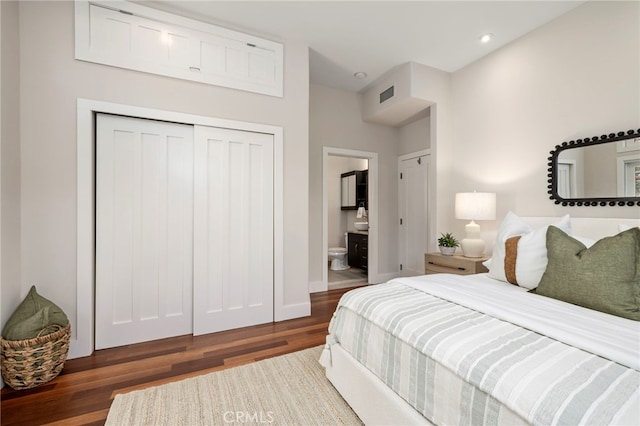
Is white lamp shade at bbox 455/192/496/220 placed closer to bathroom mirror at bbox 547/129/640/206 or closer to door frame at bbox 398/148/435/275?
bathroom mirror at bbox 547/129/640/206

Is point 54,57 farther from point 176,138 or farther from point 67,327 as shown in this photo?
point 67,327

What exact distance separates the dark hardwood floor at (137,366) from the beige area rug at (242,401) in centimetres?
13

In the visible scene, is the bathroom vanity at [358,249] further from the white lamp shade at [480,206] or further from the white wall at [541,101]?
the white lamp shade at [480,206]

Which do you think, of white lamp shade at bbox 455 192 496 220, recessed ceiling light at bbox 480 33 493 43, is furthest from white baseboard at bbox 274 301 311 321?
recessed ceiling light at bbox 480 33 493 43

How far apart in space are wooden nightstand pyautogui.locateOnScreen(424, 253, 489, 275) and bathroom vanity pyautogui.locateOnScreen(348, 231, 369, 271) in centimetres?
157

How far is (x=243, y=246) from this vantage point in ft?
8.79

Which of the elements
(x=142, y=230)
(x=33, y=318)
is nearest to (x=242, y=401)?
(x=33, y=318)

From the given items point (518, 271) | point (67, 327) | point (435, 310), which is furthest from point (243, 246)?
point (518, 271)

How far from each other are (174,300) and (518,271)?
9.04ft

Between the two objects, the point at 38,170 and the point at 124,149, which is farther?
the point at 124,149

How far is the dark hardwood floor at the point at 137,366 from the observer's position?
1.53 metres

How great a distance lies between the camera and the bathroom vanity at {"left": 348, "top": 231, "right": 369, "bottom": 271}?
4887 millimetres

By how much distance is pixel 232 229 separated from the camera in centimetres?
264

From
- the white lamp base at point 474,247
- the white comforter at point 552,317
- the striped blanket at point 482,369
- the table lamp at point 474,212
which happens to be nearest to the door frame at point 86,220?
the striped blanket at point 482,369
